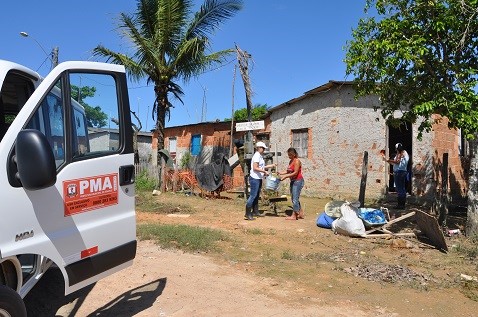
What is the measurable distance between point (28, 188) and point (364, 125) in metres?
11.9

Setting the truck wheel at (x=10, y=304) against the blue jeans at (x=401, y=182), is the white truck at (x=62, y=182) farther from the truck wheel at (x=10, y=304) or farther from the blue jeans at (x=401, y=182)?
the blue jeans at (x=401, y=182)

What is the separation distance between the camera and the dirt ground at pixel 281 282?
4188 mm

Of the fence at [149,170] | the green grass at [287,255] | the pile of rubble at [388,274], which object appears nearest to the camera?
the pile of rubble at [388,274]

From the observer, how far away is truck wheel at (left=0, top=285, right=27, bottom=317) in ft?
8.25

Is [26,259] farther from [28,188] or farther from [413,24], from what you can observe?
[413,24]

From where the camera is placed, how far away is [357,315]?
13.3ft

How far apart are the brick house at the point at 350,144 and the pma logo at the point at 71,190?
34.3 ft

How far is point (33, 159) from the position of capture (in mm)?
2412

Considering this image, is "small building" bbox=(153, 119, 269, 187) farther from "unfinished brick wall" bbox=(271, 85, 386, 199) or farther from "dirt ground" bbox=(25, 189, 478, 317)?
"dirt ground" bbox=(25, 189, 478, 317)

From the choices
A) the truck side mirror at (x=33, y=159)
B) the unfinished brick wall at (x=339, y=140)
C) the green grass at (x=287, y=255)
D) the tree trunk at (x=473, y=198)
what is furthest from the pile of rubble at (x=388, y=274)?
the unfinished brick wall at (x=339, y=140)

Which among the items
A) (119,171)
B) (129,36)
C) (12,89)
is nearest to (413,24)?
(119,171)

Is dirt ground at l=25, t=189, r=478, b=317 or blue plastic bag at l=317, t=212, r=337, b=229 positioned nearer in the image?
dirt ground at l=25, t=189, r=478, b=317

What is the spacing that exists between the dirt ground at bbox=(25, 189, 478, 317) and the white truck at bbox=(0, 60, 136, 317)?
1165 mm

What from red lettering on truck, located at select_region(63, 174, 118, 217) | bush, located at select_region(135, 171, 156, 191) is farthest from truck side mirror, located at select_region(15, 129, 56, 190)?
bush, located at select_region(135, 171, 156, 191)
